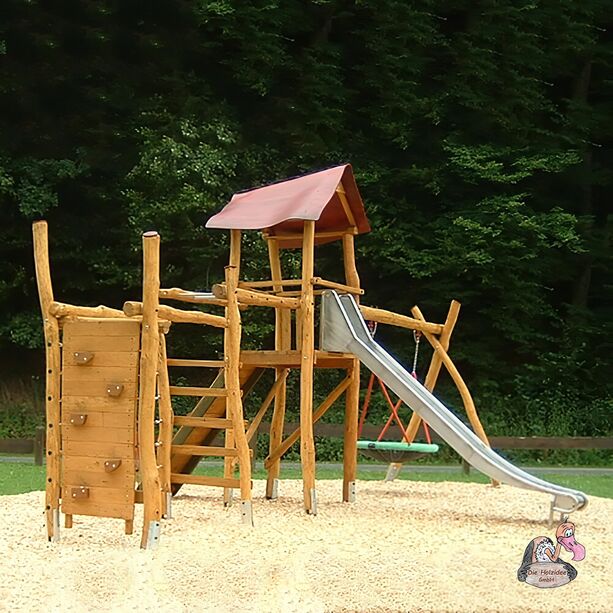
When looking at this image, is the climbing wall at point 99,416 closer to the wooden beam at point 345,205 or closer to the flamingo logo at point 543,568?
the flamingo logo at point 543,568

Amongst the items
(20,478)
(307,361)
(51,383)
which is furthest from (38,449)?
(51,383)

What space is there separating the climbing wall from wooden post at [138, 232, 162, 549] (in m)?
0.09

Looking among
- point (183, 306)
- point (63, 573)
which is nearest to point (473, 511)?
point (63, 573)

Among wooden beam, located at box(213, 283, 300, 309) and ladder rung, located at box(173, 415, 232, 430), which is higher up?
wooden beam, located at box(213, 283, 300, 309)

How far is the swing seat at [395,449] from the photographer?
408 inches

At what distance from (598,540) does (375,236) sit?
12.5 metres

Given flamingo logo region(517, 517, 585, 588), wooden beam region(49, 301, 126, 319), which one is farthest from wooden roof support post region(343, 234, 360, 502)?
flamingo logo region(517, 517, 585, 588)

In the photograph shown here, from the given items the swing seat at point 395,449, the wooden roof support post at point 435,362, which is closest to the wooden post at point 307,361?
the swing seat at point 395,449

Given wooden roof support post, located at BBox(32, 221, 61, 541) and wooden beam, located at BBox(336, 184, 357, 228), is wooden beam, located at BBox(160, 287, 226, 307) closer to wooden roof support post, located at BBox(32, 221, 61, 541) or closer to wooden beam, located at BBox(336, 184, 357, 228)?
wooden roof support post, located at BBox(32, 221, 61, 541)

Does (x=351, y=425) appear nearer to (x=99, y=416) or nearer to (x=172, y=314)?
(x=172, y=314)

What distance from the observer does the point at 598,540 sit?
328 inches

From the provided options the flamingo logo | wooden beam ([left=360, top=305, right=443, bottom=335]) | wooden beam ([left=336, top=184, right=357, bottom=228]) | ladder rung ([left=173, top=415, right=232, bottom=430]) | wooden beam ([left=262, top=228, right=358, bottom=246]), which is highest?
wooden beam ([left=336, top=184, right=357, bottom=228])

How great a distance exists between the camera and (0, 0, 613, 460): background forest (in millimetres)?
19906

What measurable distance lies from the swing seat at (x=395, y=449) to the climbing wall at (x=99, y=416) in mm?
3430
